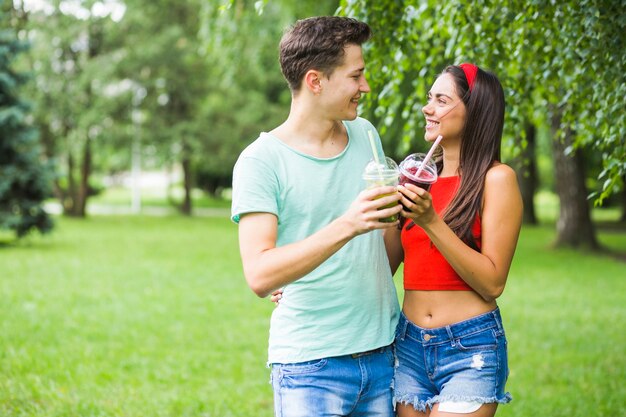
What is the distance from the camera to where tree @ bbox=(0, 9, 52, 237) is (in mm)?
16047

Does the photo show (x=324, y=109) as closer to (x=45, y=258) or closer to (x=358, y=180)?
(x=358, y=180)

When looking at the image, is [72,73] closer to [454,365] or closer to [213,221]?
[213,221]

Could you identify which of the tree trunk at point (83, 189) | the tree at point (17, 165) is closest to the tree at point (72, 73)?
the tree trunk at point (83, 189)

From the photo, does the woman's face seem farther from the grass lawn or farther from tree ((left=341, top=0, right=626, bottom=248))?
the grass lawn

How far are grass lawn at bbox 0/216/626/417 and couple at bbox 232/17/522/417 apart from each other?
9.85ft

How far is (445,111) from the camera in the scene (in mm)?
2814

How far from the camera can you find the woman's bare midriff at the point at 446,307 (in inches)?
107

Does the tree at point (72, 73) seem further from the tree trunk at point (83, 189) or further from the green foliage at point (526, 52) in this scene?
the green foliage at point (526, 52)

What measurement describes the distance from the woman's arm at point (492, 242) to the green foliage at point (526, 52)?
132 centimetres

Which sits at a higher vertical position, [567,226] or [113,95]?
[113,95]


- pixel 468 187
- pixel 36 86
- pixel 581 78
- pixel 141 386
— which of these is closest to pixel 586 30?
pixel 581 78

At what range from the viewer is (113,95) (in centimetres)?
2661

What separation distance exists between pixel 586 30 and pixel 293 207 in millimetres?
2195

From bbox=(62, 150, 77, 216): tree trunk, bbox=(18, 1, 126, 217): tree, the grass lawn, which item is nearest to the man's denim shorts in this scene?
the grass lawn
